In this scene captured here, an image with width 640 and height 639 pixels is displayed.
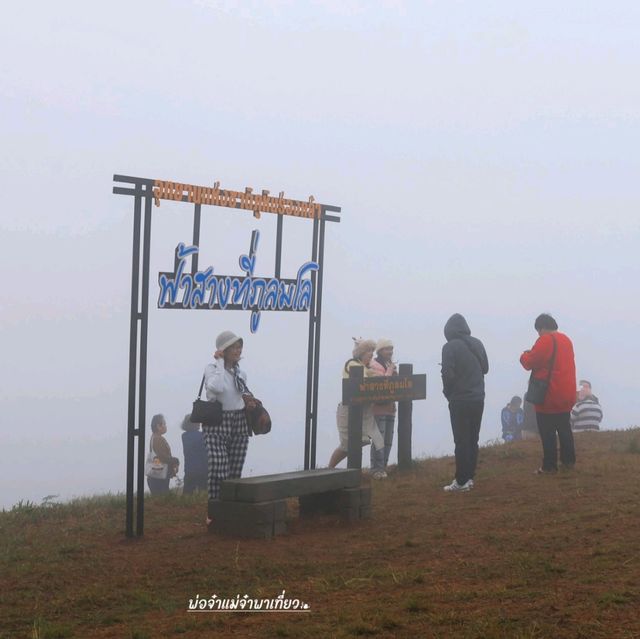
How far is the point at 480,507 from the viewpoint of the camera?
11258 millimetres

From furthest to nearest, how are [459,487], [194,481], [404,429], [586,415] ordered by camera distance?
1. [586,415]
2. [404,429]
3. [194,481]
4. [459,487]

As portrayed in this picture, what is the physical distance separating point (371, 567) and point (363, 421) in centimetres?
637

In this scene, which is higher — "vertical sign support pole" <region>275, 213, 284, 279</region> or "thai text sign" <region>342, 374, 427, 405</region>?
"vertical sign support pole" <region>275, 213, 284, 279</region>

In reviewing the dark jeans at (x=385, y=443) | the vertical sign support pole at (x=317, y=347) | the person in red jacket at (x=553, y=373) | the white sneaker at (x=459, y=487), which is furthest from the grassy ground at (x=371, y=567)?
the dark jeans at (x=385, y=443)

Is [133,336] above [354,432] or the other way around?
above

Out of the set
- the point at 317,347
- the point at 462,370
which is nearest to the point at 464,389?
the point at 462,370

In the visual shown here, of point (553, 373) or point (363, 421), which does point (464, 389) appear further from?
point (363, 421)

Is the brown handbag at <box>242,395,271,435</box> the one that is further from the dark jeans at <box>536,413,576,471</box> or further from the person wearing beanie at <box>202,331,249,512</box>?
the dark jeans at <box>536,413,576,471</box>

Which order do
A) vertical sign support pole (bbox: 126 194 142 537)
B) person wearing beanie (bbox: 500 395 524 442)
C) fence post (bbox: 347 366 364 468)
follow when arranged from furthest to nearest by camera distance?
person wearing beanie (bbox: 500 395 524 442) → fence post (bbox: 347 366 364 468) → vertical sign support pole (bbox: 126 194 142 537)

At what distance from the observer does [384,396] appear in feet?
48.3

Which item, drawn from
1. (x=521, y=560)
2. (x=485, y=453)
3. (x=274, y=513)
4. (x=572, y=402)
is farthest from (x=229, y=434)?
(x=485, y=453)

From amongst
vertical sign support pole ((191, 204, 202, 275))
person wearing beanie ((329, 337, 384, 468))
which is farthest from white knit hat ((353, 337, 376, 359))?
vertical sign support pole ((191, 204, 202, 275))

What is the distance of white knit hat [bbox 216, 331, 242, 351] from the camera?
10609 millimetres

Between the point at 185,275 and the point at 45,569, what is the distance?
3109 millimetres
